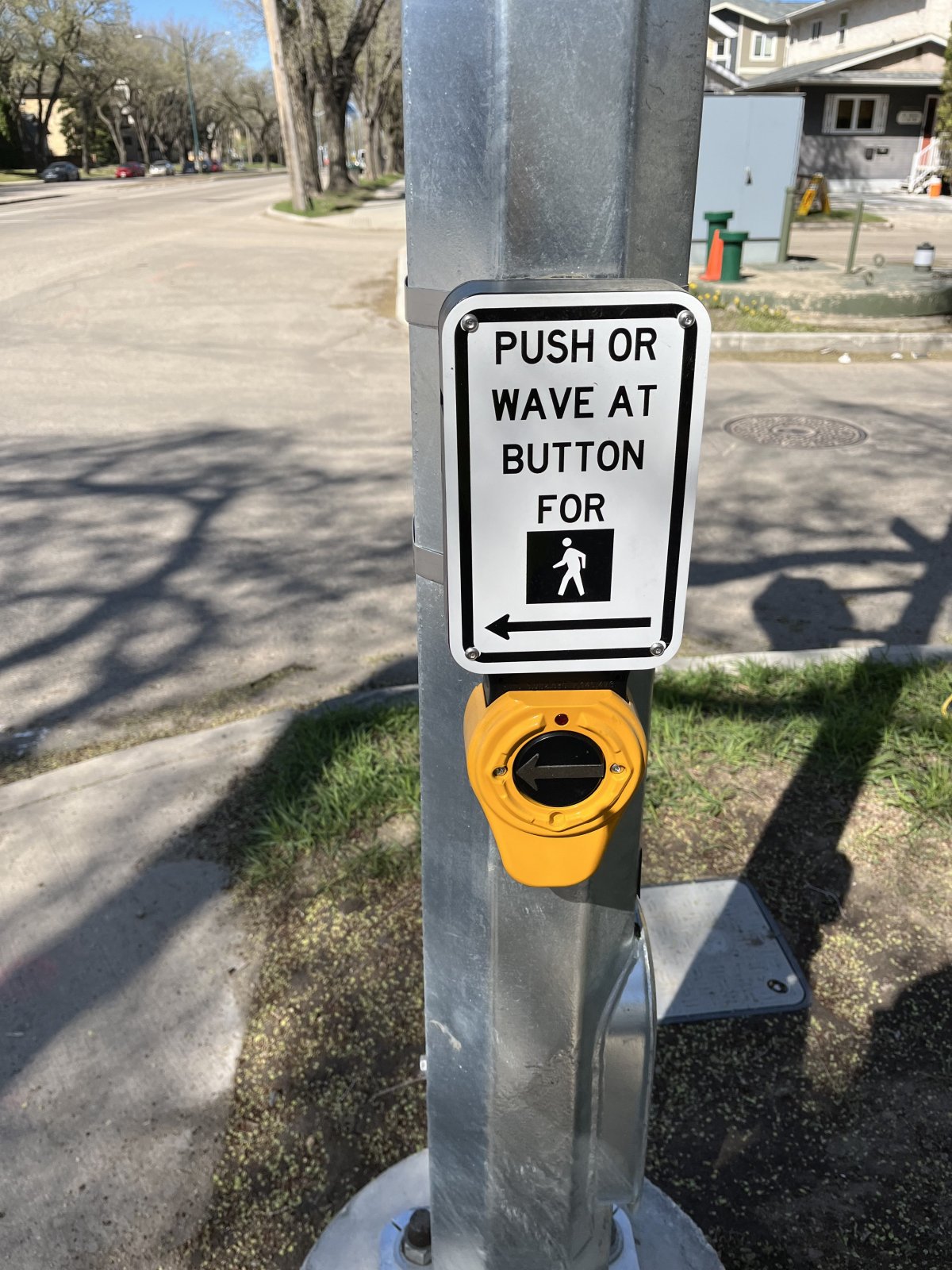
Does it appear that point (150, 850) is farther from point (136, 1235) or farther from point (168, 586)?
point (168, 586)

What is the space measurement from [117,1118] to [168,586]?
320 cm

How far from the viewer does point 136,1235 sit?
206cm

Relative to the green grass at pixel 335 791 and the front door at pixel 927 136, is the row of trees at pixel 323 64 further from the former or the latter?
the green grass at pixel 335 791

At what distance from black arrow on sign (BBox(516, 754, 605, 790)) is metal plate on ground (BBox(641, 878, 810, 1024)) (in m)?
1.57

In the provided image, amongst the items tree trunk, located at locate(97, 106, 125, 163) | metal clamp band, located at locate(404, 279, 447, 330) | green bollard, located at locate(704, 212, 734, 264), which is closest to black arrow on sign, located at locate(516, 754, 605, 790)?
metal clamp band, located at locate(404, 279, 447, 330)

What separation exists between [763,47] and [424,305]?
54306mm

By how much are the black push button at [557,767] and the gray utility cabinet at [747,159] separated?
48.6 feet

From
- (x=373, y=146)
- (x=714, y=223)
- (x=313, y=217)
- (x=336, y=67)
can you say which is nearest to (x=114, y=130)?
(x=373, y=146)

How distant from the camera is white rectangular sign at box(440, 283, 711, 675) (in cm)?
98

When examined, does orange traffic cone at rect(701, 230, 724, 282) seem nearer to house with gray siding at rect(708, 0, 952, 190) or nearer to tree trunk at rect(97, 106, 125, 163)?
house with gray siding at rect(708, 0, 952, 190)

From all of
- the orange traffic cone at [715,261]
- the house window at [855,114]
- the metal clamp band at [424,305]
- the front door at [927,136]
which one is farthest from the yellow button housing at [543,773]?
the front door at [927,136]

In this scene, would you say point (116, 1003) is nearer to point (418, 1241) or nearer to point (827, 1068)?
point (418, 1241)

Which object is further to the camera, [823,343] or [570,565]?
[823,343]

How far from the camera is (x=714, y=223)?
14.4 meters
